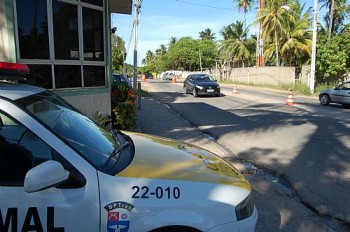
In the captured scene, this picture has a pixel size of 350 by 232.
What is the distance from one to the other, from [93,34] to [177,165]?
660 cm

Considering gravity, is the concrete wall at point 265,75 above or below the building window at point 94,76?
below

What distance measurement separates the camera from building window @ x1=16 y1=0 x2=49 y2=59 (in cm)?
717

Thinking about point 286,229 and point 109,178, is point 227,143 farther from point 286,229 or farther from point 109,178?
point 109,178

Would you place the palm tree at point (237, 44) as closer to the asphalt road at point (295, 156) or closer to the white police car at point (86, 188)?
the asphalt road at point (295, 156)

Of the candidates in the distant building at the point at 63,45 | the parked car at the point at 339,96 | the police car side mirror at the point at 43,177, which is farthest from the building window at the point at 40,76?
the parked car at the point at 339,96

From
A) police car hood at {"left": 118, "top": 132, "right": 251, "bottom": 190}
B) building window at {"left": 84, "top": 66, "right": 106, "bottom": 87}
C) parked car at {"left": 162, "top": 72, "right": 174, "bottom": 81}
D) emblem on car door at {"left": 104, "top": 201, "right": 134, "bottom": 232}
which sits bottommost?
parked car at {"left": 162, "top": 72, "right": 174, "bottom": 81}

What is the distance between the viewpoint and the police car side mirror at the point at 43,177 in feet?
7.47

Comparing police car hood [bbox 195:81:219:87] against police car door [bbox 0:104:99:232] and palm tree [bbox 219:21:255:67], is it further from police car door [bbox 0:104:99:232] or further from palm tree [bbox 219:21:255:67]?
palm tree [bbox 219:21:255:67]

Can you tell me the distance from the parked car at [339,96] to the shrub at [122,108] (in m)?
12.5

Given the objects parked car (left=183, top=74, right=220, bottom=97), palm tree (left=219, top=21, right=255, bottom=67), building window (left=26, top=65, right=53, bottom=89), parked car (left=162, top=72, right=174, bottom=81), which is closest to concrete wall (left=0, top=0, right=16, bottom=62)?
building window (left=26, top=65, right=53, bottom=89)

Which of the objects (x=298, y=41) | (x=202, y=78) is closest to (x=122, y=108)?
(x=202, y=78)

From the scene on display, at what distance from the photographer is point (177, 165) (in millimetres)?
2986

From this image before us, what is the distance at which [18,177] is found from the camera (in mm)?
2461

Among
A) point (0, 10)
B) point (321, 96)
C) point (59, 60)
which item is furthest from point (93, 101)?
point (321, 96)
